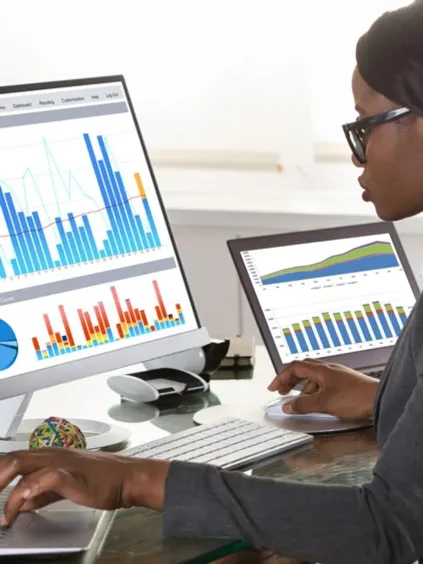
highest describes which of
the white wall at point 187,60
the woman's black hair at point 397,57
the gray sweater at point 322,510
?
the white wall at point 187,60

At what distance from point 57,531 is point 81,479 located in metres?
0.07

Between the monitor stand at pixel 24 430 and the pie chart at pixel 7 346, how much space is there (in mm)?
110

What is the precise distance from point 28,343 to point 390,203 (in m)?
0.56

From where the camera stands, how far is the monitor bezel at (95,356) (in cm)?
165

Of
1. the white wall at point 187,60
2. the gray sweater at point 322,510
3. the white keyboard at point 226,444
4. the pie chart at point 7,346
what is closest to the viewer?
the gray sweater at point 322,510

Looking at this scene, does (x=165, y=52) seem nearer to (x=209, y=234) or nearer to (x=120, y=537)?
(x=209, y=234)

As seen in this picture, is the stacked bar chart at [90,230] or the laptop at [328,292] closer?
the stacked bar chart at [90,230]

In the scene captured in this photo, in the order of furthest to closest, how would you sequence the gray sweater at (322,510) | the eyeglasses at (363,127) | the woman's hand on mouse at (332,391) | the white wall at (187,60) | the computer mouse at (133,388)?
the white wall at (187,60) → the computer mouse at (133,388) → the woman's hand on mouse at (332,391) → the eyeglasses at (363,127) → the gray sweater at (322,510)

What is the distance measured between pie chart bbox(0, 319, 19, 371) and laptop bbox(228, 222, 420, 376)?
0.42 metres

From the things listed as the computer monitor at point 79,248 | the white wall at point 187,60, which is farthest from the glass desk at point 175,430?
the white wall at point 187,60

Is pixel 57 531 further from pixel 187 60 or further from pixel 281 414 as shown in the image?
pixel 187 60

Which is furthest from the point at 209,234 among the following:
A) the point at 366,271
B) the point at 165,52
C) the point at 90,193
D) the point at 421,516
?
the point at 421,516

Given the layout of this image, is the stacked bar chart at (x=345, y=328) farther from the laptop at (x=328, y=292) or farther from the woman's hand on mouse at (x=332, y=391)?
the woman's hand on mouse at (x=332, y=391)

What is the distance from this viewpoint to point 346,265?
2027 mm
